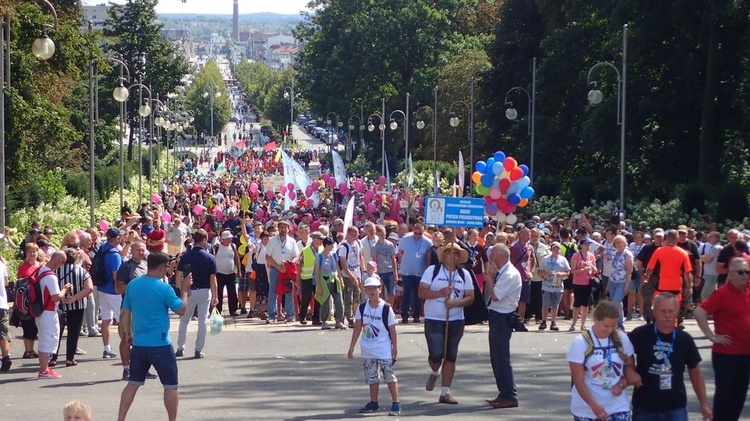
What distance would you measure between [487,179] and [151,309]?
1271 centimetres

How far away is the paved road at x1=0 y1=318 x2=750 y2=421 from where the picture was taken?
12609 mm

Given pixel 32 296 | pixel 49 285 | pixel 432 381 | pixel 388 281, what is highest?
pixel 49 285

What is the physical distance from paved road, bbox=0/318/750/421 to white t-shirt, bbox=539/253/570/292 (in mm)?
1245

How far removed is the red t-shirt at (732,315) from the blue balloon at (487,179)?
12.8 meters

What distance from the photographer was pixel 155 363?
1138 cm

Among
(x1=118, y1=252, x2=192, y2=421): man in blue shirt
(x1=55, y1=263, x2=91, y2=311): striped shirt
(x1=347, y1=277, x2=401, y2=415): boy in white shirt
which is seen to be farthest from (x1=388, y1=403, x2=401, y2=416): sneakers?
(x1=55, y1=263, x2=91, y2=311): striped shirt

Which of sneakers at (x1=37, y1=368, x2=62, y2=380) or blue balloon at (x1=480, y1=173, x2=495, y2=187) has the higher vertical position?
blue balloon at (x1=480, y1=173, x2=495, y2=187)

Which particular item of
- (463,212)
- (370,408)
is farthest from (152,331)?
(463,212)

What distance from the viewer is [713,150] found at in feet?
131

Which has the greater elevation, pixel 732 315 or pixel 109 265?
pixel 732 315

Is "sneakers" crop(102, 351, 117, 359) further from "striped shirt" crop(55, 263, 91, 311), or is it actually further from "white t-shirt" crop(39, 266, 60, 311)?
"white t-shirt" crop(39, 266, 60, 311)

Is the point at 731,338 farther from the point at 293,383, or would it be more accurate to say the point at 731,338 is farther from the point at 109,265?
the point at 109,265

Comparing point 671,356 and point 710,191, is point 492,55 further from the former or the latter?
point 671,356

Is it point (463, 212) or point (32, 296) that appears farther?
point (463, 212)
